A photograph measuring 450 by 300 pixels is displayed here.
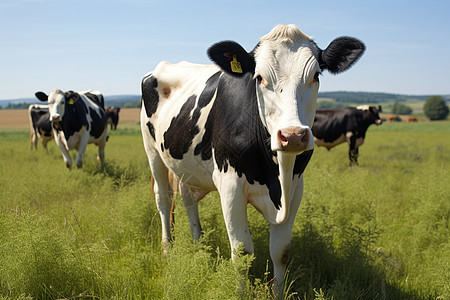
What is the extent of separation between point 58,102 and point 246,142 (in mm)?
7802

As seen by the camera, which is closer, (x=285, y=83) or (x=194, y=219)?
(x=285, y=83)

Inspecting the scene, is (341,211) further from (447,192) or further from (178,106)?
(178,106)

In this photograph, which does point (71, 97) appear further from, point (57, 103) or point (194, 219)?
point (194, 219)

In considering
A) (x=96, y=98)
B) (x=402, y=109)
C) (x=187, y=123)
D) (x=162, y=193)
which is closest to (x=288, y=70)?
(x=187, y=123)

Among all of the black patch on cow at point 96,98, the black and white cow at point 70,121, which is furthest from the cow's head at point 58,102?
the black patch on cow at point 96,98

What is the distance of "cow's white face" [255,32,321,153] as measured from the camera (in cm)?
253

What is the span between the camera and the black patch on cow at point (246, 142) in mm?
3021

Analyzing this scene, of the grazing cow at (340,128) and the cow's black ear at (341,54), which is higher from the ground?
the cow's black ear at (341,54)

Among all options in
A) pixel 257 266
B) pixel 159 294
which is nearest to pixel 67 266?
pixel 159 294

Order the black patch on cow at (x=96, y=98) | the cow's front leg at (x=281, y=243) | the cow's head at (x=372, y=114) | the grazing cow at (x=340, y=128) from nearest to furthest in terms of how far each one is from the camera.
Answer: the cow's front leg at (x=281, y=243)
the black patch on cow at (x=96, y=98)
the grazing cow at (x=340, y=128)
the cow's head at (x=372, y=114)

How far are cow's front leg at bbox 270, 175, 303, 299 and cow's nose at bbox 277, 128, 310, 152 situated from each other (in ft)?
2.57

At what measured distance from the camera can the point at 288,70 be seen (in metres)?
2.68

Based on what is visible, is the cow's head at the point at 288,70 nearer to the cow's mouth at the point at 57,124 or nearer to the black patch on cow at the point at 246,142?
the black patch on cow at the point at 246,142

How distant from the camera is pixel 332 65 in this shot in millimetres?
3049
